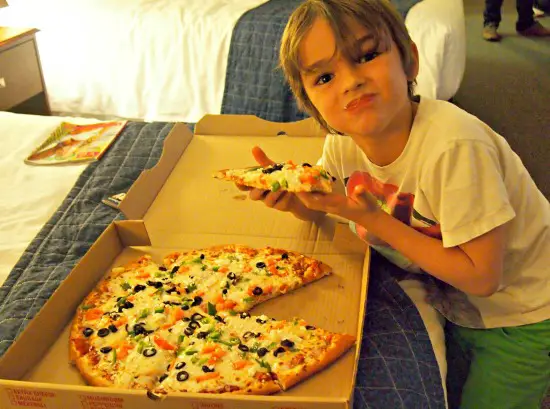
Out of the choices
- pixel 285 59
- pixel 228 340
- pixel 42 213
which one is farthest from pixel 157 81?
pixel 228 340

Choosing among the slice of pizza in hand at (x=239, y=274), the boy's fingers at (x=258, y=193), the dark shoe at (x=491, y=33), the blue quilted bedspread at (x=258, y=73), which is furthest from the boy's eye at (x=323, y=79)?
the dark shoe at (x=491, y=33)

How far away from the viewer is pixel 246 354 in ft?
3.34

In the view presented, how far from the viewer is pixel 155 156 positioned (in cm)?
180

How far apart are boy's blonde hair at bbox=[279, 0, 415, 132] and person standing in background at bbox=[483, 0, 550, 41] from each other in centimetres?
363

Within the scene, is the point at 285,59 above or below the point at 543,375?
above

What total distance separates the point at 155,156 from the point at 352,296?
899 mm

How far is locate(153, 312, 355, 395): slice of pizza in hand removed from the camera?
0.96m

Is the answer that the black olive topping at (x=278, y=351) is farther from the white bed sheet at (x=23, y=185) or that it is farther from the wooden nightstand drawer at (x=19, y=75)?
the wooden nightstand drawer at (x=19, y=75)

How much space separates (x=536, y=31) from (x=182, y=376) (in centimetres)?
433

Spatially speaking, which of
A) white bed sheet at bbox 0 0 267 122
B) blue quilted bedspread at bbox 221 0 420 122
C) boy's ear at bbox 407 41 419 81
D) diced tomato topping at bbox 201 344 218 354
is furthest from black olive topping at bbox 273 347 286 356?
white bed sheet at bbox 0 0 267 122

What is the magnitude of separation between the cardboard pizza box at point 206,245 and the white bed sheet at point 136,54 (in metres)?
0.82

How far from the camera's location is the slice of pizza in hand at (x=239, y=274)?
1164mm

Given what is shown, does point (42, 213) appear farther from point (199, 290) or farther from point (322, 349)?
point (322, 349)

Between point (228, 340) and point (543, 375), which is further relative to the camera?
point (543, 375)
